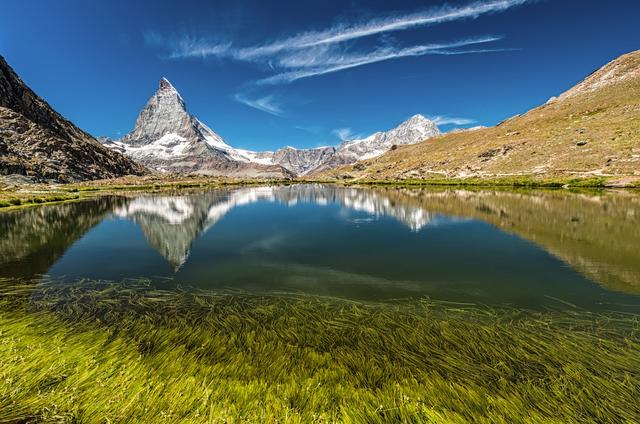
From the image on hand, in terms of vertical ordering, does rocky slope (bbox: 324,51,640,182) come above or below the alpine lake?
above

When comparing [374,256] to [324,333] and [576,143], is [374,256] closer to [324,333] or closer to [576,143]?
[324,333]

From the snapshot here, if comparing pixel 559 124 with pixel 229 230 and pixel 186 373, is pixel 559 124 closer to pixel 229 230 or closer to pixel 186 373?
pixel 229 230

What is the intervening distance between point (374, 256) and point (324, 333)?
Result: 40.3ft

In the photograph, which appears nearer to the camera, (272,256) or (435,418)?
(435,418)

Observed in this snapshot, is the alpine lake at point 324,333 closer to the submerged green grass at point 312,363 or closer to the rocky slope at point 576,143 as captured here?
the submerged green grass at point 312,363

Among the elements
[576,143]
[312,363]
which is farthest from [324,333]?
[576,143]

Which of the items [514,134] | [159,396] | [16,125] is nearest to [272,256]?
[159,396]

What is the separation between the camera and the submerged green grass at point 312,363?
6.94 metres

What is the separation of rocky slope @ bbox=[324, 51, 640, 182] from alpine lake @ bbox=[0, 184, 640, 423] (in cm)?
9595

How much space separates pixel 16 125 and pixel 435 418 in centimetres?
26326

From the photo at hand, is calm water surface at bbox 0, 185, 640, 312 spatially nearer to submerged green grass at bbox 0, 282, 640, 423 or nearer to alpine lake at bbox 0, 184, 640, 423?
alpine lake at bbox 0, 184, 640, 423

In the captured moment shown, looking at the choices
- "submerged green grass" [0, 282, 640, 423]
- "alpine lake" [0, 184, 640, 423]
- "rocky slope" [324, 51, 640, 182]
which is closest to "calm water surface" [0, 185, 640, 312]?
"alpine lake" [0, 184, 640, 423]

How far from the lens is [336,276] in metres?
18.1

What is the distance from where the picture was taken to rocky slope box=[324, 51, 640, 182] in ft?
327
